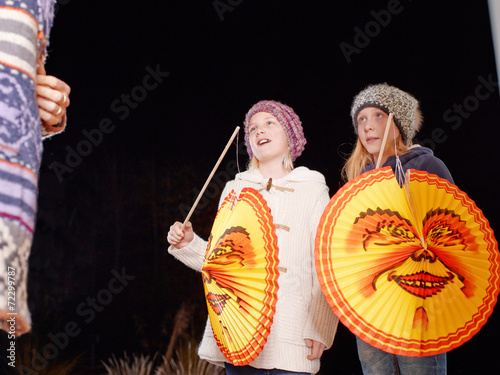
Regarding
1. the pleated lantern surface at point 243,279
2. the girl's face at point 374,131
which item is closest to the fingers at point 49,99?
the pleated lantern surface at point 243,279

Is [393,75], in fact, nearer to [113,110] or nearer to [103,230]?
[113,110]

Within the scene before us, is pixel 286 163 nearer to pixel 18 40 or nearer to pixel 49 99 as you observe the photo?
pixel 49 99

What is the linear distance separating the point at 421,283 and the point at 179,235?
35.1 inches

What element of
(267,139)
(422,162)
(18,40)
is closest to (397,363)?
(422,162)

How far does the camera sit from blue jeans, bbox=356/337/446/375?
1597 millimetres

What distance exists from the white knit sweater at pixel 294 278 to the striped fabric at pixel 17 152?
1.06m

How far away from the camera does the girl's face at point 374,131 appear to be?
6.27 ft

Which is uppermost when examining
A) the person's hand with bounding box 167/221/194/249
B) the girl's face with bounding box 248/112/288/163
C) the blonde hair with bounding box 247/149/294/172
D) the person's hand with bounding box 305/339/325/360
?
the girl's face with bounding box 248/112/288/163

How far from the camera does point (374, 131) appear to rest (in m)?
1.92

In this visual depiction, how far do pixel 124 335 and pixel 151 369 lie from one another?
30 cm

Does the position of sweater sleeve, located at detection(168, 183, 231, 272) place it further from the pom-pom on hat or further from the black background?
the black background

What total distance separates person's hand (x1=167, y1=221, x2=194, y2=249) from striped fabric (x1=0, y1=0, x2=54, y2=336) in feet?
3.65

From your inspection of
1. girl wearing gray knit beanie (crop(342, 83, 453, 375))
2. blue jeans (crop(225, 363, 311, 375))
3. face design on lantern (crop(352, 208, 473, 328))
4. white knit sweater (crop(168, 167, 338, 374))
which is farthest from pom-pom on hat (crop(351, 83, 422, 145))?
blue jeans (crop(225, 363, 311, 375))

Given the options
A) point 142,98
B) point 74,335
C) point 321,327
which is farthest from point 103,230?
point 321,327
